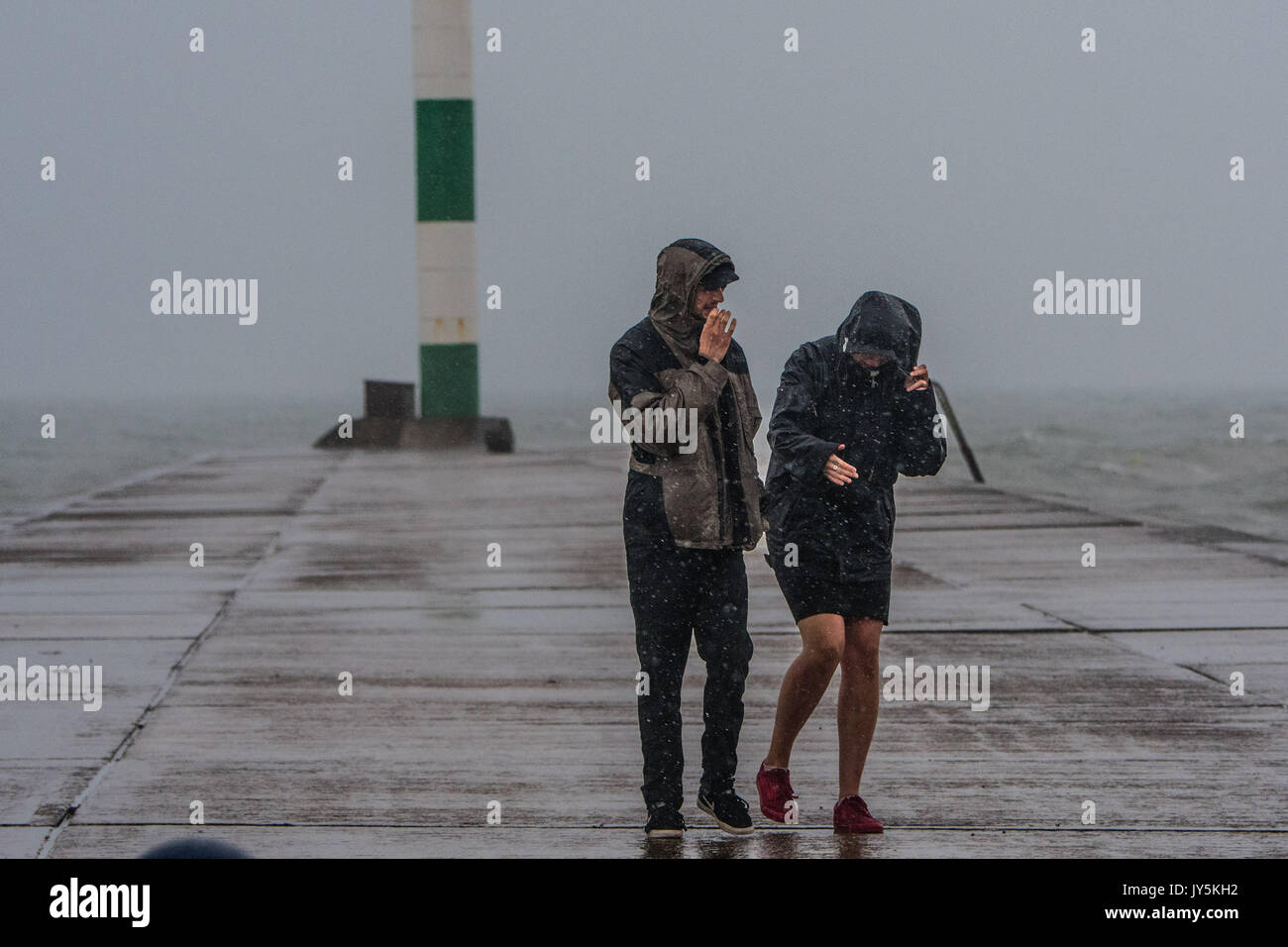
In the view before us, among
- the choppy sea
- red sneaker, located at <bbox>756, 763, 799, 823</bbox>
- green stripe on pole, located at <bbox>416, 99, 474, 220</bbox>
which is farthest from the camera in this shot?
the choppy sea

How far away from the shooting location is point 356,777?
615 cm

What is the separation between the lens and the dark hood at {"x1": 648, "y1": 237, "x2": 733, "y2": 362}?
5.01 meters

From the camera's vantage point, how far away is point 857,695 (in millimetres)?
5234

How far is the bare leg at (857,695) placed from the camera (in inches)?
204

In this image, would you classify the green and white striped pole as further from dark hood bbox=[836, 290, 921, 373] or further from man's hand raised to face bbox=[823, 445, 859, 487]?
man's hand raised to face bbox=[823, 445, 859, 487]

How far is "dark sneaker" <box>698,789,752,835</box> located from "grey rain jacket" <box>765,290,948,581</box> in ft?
2.48

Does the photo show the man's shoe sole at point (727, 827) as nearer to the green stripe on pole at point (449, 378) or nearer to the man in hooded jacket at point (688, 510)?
the man in hooded jacket at point (688, 510)

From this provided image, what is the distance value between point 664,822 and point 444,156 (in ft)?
86.6

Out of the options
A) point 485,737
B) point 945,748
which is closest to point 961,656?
point 945,748

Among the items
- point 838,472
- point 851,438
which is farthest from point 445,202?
point 838,472

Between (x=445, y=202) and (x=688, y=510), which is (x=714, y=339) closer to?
(x=688, y=510)

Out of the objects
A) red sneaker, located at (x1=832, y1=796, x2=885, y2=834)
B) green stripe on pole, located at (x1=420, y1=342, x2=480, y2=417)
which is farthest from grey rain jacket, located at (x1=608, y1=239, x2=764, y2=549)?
green stripe on pole, located at (x1=420, y1=342, x2=480, y2=417)

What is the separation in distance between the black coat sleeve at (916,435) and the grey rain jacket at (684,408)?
0.47 meters

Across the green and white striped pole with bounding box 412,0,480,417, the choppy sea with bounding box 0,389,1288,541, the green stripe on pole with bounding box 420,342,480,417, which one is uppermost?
the green and white striped pole with bounding box 412,0,480,417
